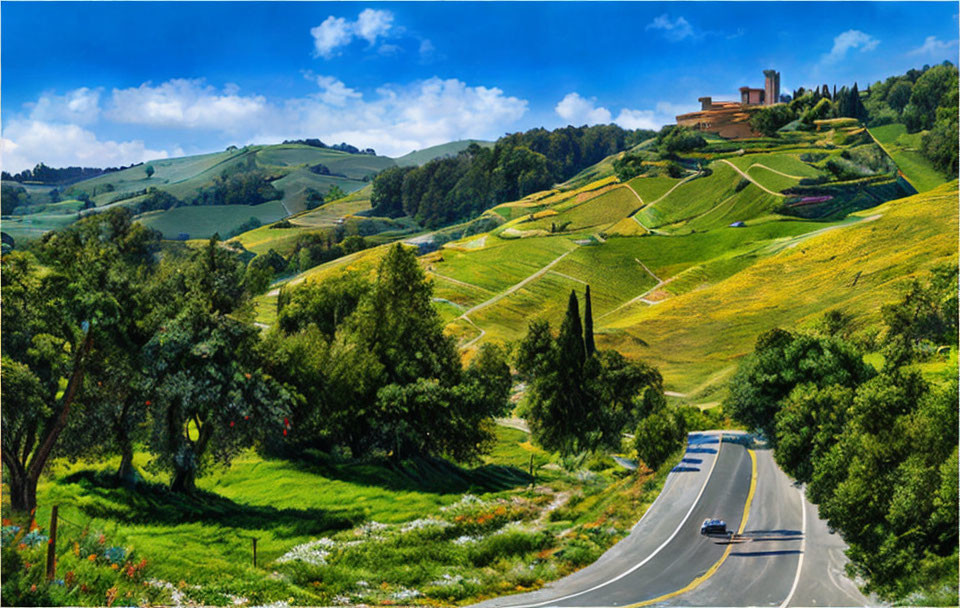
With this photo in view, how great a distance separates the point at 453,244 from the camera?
31.2 m

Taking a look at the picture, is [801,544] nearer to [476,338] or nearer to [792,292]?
[792,292]

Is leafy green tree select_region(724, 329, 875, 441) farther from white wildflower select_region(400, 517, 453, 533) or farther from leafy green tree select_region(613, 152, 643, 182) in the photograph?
leafy green tree select_region(613, 152, 643, 182)

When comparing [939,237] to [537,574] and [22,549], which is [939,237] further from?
[22,549]

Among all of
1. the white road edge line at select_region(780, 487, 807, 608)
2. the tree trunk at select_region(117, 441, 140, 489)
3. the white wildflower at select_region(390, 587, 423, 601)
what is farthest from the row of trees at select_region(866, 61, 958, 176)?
the tree trunk at select_region(117, 441, 140, 489)

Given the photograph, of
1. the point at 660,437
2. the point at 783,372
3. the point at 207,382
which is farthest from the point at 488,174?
the point at 207,382

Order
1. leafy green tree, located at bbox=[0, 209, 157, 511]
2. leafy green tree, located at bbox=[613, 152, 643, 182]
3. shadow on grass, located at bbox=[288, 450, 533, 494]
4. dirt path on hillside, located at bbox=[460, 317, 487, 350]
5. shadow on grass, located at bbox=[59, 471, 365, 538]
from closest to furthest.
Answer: leafy green tree, located at bbox=[0, 209, 157, 511]
shadow on grass, located at bbox=[59, 471, 365, 538]
shadow on grass, located at bbox=[288, 450, 533, 494]
dirt path on hillside, located at bbox=[460, 317, 487, 350]
leafy green tree, located at bbox=[613, 152, 643, 182]

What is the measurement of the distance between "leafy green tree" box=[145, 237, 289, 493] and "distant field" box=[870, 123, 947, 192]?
2051 centimetres

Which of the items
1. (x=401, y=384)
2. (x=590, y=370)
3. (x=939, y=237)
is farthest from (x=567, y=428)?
(x=939, y=237)

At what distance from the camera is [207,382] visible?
19.6m

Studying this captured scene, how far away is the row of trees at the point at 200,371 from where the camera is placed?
18016 millimetres

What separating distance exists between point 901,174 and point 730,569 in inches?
589

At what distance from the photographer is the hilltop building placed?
2734 centimetres

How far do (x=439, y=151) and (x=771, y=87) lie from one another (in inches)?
713

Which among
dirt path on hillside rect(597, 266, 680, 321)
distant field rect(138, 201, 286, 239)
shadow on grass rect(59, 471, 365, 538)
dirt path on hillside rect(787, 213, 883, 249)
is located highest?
distant field rect(138, 201, 286, 239)
